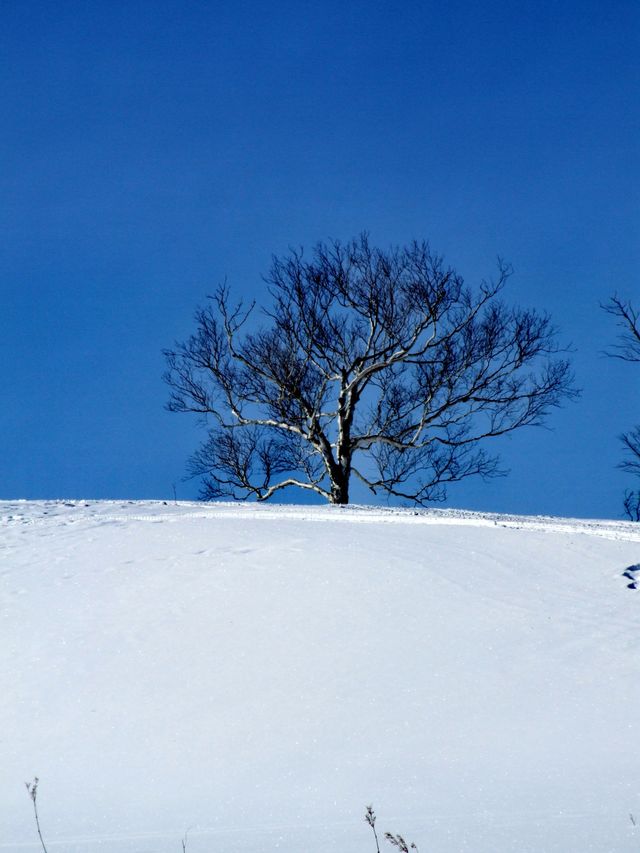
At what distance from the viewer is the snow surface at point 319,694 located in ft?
8.80

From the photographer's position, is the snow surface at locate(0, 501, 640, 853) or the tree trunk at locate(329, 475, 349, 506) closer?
the snow surface at locate(0, 501, 640, 853)

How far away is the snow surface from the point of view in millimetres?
2682

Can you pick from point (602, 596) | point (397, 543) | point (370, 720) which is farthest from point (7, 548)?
point (602, 596)

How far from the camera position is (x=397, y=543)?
547cm

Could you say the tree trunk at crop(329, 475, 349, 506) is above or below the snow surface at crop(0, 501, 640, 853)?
above

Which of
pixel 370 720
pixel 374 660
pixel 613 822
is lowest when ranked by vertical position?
pixel 613 822

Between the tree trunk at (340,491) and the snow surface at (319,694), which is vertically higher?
the tree trunk at (340,491)

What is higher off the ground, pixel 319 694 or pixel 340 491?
pixel 340 491

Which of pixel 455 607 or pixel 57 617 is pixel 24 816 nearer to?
pixel 57 617

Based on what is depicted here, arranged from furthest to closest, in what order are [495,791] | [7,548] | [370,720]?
1. [7,548]
2. [370,720]
3. [495,791]

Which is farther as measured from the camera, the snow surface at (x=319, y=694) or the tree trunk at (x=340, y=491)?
the tree trunk at (x=340, y=491)

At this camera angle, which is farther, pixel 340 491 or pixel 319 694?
pixel 340 491

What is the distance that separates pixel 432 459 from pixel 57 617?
1267cm

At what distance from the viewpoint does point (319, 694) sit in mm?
3467
